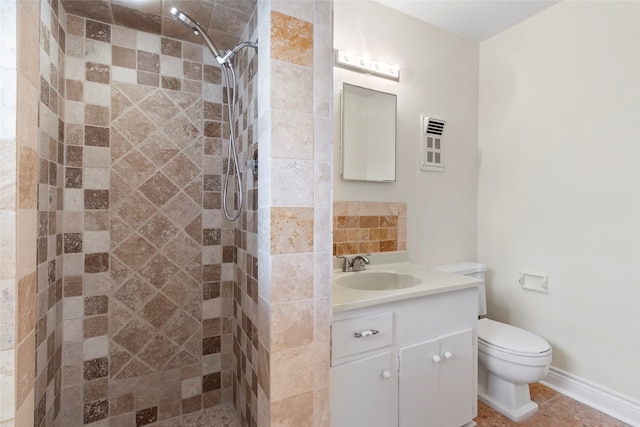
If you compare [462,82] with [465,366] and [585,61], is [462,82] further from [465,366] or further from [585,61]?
[465,366]

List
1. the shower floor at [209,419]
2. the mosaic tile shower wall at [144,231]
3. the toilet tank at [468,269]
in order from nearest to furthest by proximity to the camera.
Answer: the mosaic tile shower wall at [144,231] → the shower floor at [209,419] → the toilet tank at [468,269]

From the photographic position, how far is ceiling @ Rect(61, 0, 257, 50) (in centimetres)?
132

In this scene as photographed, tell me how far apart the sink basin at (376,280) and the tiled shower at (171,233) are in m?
0.59

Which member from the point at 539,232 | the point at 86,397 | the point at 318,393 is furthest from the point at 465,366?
the point at 86,397

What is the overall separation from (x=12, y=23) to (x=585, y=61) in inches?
108

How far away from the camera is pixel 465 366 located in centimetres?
152

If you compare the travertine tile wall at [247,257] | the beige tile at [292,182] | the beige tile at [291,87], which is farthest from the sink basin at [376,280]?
the beige tile at [291,87]

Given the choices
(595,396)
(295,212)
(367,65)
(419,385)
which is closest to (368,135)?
(367,65)

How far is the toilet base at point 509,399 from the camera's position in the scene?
1696 millimetres

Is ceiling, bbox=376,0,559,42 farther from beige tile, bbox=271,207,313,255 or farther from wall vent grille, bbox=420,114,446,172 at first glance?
beige tile, bbox=271,207,313,255

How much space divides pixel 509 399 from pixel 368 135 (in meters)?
1.79

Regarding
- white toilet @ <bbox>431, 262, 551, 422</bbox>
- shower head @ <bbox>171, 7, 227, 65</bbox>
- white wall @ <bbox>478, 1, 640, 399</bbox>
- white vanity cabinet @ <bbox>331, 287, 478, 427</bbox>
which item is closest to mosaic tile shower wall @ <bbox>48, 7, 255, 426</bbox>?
shower head @ <bbox>171, 7, 227, 65</bbox>

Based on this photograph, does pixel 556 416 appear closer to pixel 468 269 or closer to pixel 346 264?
pixel 468 269

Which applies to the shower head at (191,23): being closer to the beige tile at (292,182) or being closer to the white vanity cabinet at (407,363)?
the beige tile at (292,182)
